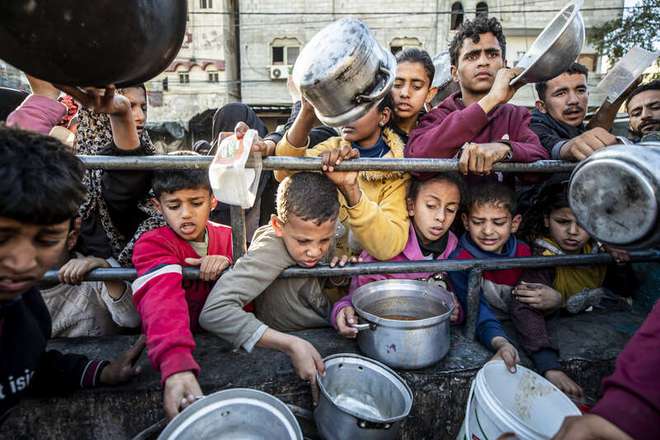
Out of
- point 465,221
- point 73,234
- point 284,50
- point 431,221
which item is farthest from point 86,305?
point 284,50

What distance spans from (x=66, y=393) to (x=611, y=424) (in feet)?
6.12

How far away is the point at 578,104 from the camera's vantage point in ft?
9.36

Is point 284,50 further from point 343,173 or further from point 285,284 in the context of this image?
point 343,173

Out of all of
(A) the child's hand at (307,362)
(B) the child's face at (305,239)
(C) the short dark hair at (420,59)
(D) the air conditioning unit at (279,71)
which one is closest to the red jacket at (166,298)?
(A) the child's hand at (307,362)

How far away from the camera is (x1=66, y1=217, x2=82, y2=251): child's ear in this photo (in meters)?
1.93

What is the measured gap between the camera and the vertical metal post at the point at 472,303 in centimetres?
188

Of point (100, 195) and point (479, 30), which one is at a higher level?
point (479, 30)

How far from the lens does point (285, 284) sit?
203 centimetres

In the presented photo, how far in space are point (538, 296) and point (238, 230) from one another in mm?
1555

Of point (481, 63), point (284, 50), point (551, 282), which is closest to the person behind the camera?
point (551, 282)

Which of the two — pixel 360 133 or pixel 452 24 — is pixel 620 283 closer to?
pixel 360 133

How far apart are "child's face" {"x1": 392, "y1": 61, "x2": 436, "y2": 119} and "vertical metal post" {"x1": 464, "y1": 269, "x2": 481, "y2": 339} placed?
1147 mm

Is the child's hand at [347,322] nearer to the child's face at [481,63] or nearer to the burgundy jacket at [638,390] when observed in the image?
the burgundy jacket at [638,390]

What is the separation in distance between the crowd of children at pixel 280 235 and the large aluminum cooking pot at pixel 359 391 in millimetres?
155
